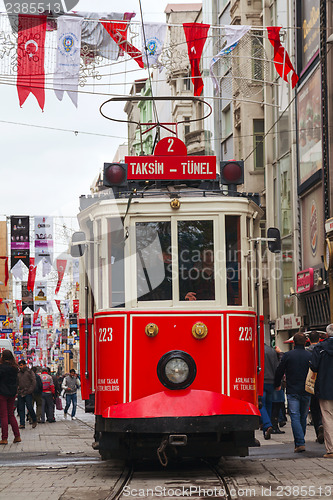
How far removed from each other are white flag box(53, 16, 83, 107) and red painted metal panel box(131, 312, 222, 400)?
33.3 feet

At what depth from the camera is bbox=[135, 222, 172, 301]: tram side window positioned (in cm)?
1048

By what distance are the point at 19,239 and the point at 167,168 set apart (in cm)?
2322

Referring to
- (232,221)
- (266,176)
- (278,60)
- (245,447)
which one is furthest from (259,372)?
(266,176)

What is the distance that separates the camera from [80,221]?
11812 mm

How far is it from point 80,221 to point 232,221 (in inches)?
85.2

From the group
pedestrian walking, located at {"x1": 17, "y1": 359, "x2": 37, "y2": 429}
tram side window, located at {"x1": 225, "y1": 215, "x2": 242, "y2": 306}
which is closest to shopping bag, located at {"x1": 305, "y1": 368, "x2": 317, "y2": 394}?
tram side window, located at {"x1": 225, "y1": 215, "x2": 242, "y2": 306}

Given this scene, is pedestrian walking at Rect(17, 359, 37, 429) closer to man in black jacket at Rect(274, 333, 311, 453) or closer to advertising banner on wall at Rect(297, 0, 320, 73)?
man in black jacket at Rect(274, 333, 311, 453)

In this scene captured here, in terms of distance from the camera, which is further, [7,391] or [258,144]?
[258,144]

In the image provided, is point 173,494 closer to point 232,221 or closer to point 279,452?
point 232,221

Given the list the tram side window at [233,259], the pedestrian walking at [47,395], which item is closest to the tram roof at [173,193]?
the tram side window at [233,259]

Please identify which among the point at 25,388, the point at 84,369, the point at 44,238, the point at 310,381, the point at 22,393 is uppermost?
the point at 44,238

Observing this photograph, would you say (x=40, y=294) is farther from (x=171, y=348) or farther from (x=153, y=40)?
(x=171, y=348)

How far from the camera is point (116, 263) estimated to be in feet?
35.0

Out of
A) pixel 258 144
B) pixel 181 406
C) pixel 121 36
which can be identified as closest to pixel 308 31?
pixel 258 144
